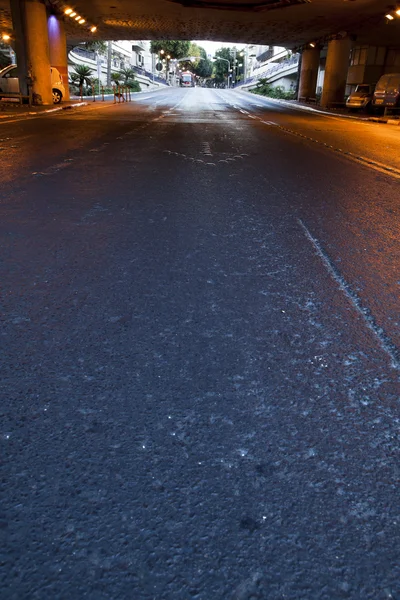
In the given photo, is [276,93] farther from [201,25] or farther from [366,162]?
[366,162]

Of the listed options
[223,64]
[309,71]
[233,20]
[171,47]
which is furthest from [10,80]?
[223,64]

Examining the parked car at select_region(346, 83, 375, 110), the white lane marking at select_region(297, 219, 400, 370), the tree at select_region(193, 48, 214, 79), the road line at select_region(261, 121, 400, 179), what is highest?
the tree at select_region(193, 48, 214, 79)

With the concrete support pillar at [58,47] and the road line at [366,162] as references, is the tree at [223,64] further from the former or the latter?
the road line at [366,162]

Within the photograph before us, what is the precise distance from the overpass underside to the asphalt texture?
2693 centimetres

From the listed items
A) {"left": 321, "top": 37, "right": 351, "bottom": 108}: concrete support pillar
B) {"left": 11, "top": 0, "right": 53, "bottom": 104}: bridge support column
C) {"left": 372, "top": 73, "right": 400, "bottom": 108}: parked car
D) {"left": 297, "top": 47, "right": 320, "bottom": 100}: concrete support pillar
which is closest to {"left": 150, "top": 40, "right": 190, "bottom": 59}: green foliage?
{"left": 297, "top": 47, "right": 320, "bottom": 100}: concrete support pillar

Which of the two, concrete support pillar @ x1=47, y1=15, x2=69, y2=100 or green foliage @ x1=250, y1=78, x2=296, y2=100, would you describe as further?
green foliage @ x1=250, y1=78, x2=296, y2=100

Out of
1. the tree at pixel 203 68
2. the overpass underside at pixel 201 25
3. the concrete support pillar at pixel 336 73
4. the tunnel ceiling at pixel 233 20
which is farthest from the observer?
the tree at pixel 203 68

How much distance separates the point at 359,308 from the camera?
10.3ft

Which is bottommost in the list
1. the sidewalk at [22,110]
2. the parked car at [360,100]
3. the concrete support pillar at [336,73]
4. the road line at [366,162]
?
the sidewalk at [22,110]

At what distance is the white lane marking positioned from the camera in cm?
261

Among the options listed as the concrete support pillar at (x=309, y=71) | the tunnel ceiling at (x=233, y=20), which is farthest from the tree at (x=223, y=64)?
the tunnel ceiling at (x=233, y=20)

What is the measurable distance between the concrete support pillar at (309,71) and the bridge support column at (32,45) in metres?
27.7

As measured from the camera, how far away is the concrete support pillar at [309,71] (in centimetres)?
4631

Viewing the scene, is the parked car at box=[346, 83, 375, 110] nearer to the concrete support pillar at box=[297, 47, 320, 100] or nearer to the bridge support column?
the concrete support pillar at box=[297, 47, 320, 100]
